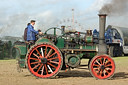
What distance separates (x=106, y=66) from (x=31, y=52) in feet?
9.20

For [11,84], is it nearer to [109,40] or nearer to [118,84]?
[118,84]

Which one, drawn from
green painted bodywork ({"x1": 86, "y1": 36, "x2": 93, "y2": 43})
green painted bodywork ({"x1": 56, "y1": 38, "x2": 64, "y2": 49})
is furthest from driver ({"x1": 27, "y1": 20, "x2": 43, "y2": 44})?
green painted bodywork ({"x1": 86, "y1": 36, "x2": 93, "y2": 43})

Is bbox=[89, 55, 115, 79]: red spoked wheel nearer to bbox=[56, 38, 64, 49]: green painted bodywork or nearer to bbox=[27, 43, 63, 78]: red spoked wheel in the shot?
bbox=[27, 43, 63, 78]: red spoked wheel

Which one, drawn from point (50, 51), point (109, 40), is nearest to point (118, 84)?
point (50, 51)

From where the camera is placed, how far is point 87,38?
28.2 ft

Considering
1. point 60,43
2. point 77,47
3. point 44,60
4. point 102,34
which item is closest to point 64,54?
point 60,43

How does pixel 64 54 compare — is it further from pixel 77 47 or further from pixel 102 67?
pixel 102 67

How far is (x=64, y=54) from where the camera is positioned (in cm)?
847

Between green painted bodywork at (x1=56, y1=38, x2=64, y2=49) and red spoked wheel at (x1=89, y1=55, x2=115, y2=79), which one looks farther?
green painted bodywork at (x1=56, y1=38, x2=64, y2=49)

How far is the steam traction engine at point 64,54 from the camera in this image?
26.4 feet

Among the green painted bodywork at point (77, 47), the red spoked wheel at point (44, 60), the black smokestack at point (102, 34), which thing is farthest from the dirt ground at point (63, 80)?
the black smokestack at point (102, 34)

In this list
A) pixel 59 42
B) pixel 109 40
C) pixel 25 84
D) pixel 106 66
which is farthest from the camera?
pixel 109 40

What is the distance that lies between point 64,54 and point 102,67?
1.53 metres

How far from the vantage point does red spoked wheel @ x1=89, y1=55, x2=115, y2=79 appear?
7949mm
